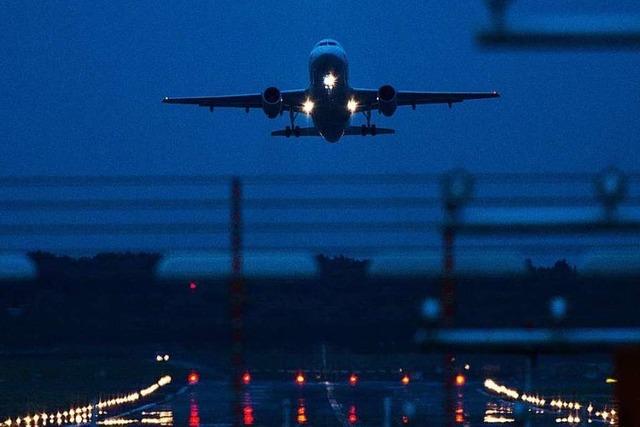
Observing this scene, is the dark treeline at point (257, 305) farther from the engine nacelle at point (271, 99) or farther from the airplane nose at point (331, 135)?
the airplane nose at point (331, 135)

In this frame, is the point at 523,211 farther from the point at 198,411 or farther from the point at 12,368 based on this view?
the point at 12,368

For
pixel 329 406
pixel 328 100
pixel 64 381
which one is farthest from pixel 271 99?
pixel 329 406

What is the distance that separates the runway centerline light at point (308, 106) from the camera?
41263 millimetres

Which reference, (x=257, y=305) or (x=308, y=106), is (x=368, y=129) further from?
(x=257, y=305)

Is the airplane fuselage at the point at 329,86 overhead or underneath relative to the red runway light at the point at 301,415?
overhead

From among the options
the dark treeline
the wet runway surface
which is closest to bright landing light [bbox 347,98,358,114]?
the wet runway surface

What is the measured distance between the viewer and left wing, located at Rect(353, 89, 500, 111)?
144 feet

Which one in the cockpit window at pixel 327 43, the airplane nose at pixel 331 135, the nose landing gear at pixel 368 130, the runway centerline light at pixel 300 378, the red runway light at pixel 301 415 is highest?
the cockpit window at pixel 327 43

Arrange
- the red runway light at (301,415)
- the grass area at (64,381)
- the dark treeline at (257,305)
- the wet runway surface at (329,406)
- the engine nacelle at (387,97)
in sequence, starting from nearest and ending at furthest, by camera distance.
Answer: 1. the dark treeline at (257,305)
2. the wet runway surface at (329,406)
3. the red runway light at (301,415)
4. the grass area at (64,381)
5. the engine nacelle at (387,97)

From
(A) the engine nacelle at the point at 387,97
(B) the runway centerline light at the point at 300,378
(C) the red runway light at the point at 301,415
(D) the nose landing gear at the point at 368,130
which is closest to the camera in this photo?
(C) the red runway light at the point at 301,415

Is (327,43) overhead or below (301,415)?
overhead

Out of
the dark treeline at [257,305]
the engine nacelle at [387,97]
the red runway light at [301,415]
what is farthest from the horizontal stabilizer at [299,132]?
the dark treeline at [257,305]

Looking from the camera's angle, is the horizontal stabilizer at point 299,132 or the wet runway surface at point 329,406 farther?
the horizontal stabilizer at point 299,132

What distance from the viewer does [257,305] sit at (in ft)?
38.2
